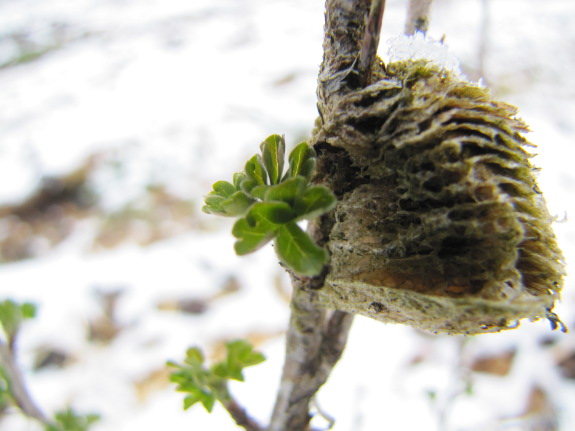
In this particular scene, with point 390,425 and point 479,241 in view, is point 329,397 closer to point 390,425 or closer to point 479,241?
point 390,425

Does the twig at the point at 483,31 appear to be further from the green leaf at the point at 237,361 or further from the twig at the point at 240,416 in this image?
the twig at the point at 240,416

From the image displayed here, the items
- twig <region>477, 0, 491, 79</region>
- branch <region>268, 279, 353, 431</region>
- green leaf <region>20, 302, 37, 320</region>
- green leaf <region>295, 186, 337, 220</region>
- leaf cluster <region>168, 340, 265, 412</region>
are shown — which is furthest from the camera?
twig <region>477, 0, 491, 79</region>

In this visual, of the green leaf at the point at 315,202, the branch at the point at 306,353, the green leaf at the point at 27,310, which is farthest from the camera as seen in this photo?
the green leaf at the point at 27,310

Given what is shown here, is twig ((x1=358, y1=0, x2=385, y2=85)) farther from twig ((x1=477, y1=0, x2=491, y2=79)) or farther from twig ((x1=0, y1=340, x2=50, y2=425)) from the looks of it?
twig ((x1=0, y1=340, x2=50, y2=425))

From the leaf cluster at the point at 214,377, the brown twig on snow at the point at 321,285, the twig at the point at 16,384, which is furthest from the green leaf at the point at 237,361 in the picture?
the twig at the point at 16,384

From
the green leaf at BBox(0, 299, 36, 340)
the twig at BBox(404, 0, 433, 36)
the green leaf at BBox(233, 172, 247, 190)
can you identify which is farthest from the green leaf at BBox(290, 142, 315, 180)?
the green leaf at BBox(0, 299, 36, 340)

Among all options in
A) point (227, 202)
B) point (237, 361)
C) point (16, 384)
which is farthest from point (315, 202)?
point (16, 384)

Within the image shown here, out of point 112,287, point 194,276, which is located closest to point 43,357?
point 112,287
